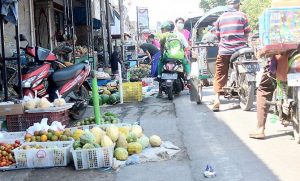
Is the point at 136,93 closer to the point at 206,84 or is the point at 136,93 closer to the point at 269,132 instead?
the point at 206,84

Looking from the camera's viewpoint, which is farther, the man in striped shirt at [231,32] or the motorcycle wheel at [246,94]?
the man in striped shirt at [231,32]

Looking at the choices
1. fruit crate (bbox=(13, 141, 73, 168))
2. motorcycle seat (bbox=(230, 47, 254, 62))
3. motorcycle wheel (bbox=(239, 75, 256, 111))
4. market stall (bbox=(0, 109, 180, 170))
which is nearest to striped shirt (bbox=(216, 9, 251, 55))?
motorcycle seat (bbox=(230, 47, 254, 62))

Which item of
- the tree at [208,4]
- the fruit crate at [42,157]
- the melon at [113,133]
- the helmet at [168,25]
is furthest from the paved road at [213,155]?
the tree at [208,4]

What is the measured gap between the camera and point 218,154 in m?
5.53

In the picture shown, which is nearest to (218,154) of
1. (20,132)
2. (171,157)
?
(171,157)

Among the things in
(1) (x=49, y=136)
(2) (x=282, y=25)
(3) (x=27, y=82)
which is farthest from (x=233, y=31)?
(1) (x=49, y=136)

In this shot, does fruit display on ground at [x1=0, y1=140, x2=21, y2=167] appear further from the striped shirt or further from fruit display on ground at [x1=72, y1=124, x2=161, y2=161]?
the striped shirt

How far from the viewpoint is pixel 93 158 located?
17.0 feet

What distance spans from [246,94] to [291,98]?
255 cm

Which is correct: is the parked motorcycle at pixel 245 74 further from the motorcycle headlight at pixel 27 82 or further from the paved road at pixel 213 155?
the motorcycle headlight at pixel 27 82

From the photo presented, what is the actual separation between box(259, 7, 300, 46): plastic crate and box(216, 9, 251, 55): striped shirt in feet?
10.3

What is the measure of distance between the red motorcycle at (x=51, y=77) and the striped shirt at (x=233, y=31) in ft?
8.86

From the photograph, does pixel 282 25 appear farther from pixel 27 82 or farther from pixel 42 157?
pixel 27 82

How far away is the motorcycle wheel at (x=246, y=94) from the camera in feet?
26.7
